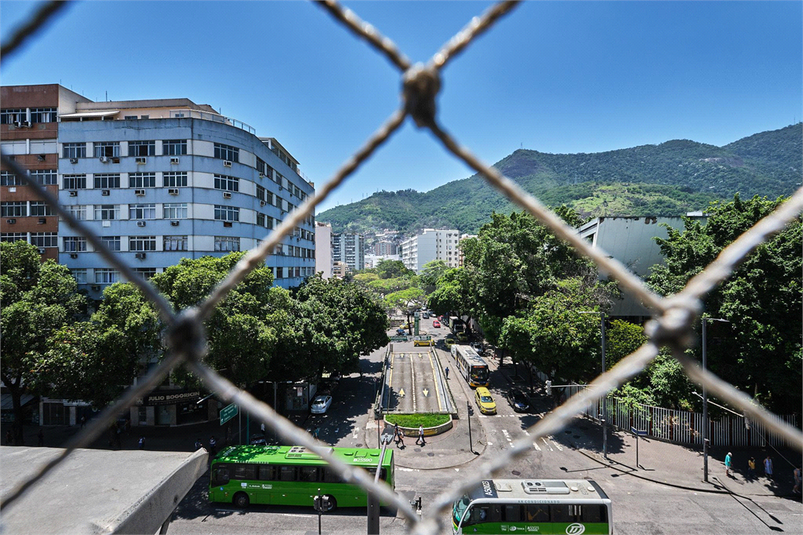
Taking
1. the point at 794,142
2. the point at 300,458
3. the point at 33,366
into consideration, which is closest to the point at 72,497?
the point at 300,458

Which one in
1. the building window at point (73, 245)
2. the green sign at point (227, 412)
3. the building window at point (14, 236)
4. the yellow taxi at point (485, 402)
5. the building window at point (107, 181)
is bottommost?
the yellow taxi at point (485, 402)

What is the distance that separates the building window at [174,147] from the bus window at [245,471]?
583 inches

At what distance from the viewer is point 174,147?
19.9 meters

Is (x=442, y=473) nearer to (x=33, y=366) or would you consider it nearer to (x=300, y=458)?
(x=300, y=458)

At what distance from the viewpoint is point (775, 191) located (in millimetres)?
129125

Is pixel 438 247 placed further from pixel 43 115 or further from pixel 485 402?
pixel 43 115

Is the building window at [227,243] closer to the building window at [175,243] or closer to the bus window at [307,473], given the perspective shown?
the building window at [175,243]

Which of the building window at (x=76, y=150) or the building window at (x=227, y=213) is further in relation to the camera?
the building window at (x=227, y=213)

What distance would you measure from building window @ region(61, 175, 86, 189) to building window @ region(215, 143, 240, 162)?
6.43 metres

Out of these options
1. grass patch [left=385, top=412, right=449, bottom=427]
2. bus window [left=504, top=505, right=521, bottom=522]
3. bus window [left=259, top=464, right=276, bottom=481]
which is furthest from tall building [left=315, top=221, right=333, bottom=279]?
bus window [left=504, top=505, right=521, bottom=522]

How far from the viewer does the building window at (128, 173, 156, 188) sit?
65.2 feet

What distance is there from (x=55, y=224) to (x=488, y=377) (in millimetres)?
25385

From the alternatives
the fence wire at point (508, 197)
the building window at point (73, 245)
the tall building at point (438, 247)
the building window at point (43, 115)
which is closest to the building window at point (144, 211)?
the building window at point (73, 245)

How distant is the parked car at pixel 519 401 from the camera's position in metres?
20.9
